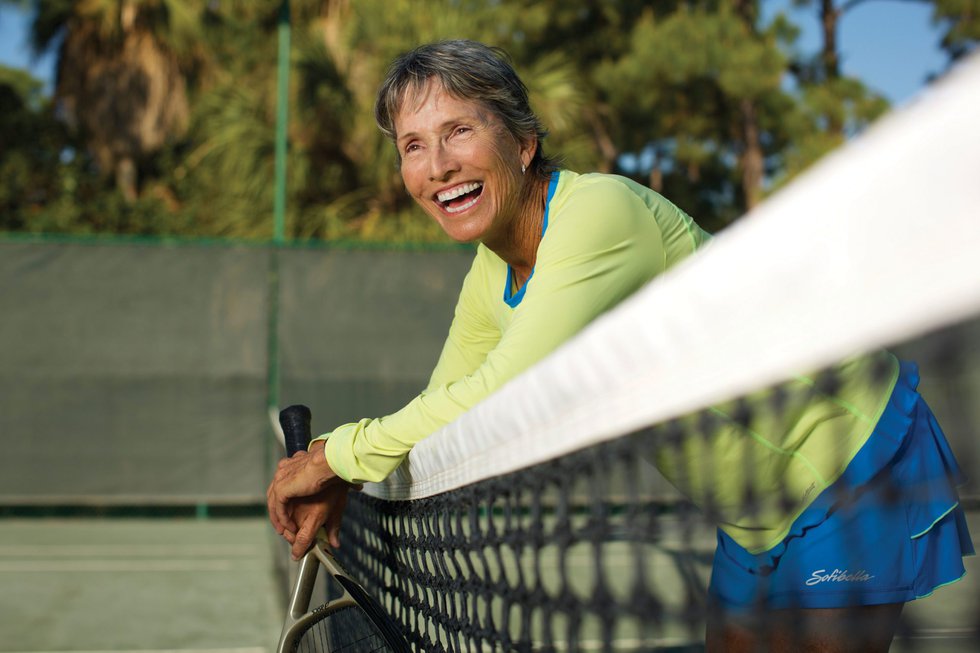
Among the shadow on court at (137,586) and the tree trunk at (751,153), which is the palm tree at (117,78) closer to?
the tree trunk at (751,153)

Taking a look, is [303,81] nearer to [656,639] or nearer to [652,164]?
[652,164]

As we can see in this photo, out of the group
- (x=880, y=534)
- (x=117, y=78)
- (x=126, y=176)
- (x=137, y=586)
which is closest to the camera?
(x=880, y=534)

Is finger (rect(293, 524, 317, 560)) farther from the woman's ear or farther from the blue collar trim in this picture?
the woman's ear

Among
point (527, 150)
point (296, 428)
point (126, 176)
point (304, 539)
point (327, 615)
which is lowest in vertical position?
point (327, 615)

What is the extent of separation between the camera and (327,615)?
2.03 metres

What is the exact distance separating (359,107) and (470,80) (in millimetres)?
10440

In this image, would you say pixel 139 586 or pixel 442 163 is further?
pixel 139 586

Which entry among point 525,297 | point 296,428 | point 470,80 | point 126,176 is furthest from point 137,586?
point 126,176

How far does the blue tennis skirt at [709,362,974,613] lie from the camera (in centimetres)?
142

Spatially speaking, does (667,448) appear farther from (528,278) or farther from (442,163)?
(442,163)

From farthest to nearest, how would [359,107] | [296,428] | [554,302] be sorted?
[359,107]
[296,428]
[554,302]

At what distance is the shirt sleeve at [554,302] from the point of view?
1612 millimetres

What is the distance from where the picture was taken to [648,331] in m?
0.98

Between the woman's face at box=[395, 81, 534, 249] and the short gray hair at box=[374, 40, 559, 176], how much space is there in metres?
0.02
